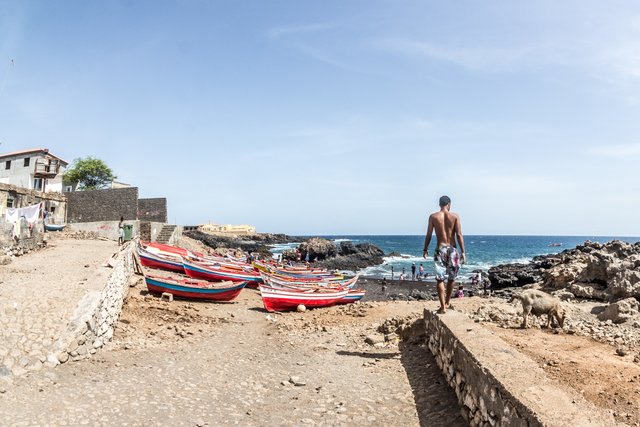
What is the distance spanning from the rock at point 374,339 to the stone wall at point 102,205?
30.0 metres

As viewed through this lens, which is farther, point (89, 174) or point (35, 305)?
point (89, 174)

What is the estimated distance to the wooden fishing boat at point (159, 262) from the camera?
2605cm

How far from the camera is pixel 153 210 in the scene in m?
41.1

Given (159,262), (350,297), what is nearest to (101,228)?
(159,262)

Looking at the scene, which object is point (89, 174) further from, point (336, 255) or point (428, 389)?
point (428, 389)

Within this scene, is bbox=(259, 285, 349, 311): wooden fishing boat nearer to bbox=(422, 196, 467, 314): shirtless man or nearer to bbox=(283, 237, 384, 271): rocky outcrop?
bbox=(422, 196, 467, 314): shirtless man

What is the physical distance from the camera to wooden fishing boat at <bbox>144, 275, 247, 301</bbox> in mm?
17969

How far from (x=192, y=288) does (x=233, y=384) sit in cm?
1057

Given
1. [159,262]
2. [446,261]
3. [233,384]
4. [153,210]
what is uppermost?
[153,210]

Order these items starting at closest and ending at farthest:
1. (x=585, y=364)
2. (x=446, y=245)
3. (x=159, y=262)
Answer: (x=585, y=364) < (x=446, y=245) < (x=159, y=262)

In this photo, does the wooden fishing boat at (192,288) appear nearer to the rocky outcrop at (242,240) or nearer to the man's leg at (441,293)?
the man's leg at (441,293)

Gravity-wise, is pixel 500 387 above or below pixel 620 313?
above

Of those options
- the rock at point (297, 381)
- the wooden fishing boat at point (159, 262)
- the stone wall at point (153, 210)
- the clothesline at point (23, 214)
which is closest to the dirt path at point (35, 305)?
the clothesline at point (23, 214)

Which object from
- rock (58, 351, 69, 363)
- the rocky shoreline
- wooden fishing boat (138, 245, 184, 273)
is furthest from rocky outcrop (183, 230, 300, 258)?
rock (58, 351, 69, 363)
